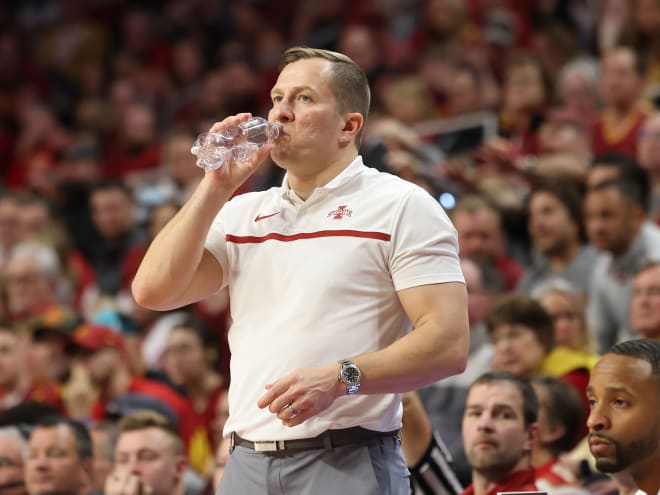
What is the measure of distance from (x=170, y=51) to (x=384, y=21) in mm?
2700

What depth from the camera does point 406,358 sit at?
113 inches

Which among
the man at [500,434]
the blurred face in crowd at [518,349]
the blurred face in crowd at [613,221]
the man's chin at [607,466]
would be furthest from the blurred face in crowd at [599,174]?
the man's chin at [607,466]

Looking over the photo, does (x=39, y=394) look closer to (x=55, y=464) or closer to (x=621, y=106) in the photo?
(x=55, y=464)

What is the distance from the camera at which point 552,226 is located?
6.75 metres

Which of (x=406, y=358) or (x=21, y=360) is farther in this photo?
(x=21, y=360)

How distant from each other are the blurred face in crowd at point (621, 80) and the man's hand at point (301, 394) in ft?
17.5

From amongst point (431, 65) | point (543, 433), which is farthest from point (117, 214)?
point (543, 433)

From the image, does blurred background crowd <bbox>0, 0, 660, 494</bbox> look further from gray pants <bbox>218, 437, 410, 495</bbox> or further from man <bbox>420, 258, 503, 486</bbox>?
gray pants <bbox>218, 437, 410, 495</bbox>

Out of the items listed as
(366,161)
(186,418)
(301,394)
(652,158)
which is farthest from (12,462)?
(652,158)

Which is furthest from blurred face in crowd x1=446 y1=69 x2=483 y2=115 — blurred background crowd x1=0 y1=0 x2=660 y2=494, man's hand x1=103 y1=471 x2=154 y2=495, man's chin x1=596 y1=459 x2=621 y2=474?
man's chin x1=596 y1=459 x2=621 y2=474

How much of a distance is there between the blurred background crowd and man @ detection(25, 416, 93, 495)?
0.70 meters

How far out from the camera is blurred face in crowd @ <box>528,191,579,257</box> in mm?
6738

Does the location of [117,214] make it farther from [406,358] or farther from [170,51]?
[406,358]

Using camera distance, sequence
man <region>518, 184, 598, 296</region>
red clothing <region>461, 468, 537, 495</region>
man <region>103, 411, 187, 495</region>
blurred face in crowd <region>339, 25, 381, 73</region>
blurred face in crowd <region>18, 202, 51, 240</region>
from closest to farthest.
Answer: red clothing <region>461, 468, 537, 495</region> < man <region>103, 411, 187, 495</region> < man <region>518, 184, 598, 296</region> < blurred face in crowd <region>18, 202, 51, 240</region> < blurred face in crowd <region>339, 25, 381, 73</region>
